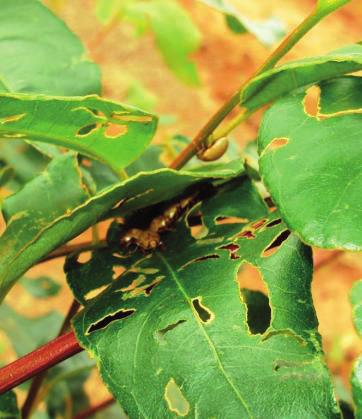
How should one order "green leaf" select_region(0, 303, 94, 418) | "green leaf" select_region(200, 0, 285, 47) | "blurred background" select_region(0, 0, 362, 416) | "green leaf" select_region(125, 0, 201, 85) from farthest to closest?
"blurred background" select_region(0, 0, 362, 416)
"green leaf" select_region(125, 0, 201, 85)
"green leaf" select_region(0, 303, 94, 418)
"green leaf" select_region(200, 0, 285, 47)

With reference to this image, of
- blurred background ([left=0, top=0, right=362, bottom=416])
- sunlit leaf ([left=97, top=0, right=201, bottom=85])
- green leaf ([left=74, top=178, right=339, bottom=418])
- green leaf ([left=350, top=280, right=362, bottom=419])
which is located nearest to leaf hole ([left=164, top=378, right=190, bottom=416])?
green leaf ([left=74, top=178, right=339, bottom=418])

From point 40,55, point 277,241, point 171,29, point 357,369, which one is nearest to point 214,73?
point 171,29

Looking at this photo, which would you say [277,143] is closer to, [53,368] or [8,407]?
[8,407]

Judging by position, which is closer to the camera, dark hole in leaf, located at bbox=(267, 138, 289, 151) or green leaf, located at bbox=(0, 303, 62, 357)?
dark hole in leaf, located at bbox=(267, 138, 289, 151)

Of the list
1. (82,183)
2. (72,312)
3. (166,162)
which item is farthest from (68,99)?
(166,162)

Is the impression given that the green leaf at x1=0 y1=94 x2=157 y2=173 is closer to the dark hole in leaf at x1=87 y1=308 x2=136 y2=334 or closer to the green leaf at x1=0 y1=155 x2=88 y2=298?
the green leaf at x1=0 y1=155 x2=88 y2=298

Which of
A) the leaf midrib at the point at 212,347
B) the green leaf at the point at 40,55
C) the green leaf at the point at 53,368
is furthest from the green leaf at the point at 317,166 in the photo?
the green leaf at the point at 53,368
